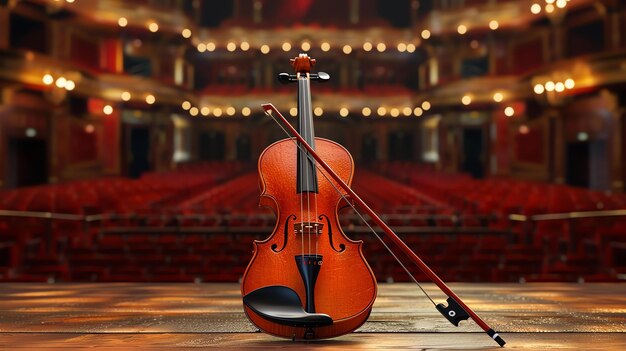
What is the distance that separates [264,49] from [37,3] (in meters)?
9.36

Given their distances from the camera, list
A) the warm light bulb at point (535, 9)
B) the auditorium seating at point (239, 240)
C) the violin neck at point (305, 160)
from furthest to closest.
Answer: the warm light bulb at point (535, 9) < the auditorium seating at point (239, 240) < the violin neck at point (305, 160)

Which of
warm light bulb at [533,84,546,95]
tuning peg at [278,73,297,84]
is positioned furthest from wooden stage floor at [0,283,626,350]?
warm light bulb at [533,84,546,95]

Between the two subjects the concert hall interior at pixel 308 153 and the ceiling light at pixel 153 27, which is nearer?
the concert hall interior at pixel 308 153

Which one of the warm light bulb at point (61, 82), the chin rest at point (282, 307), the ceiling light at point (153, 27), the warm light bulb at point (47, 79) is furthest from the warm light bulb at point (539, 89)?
the chin rest at point (282, 307)

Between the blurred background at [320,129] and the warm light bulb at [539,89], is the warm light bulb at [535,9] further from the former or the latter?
the warm light bulb at [539,89]

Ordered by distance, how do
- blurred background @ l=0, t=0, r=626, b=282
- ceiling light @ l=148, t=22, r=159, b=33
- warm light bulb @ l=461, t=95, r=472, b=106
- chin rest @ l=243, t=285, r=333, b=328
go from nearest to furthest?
1. chin rest @ l=243, t=285, r=333, b=328
2. blurred background @ l=0, t=0, r=626, b=282
3. warm light bulb @ l=461, t=95, r=472, b=106
4. ceiling light @ l=148, t=22, r=159, b=33

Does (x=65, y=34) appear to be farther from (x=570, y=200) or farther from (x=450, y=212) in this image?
(x=570, y=200)

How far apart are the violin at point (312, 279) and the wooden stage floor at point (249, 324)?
0.09 meters

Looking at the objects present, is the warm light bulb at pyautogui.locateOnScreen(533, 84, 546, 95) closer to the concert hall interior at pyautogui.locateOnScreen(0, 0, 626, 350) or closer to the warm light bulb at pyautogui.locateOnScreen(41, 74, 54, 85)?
the concert hall interior at pyautogui.locateOnScreen(0, 0, 626, 350)

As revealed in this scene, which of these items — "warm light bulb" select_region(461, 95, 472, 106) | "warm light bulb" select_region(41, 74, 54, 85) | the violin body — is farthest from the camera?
"warm light bulb" select_region(461, 95, 472, 106)

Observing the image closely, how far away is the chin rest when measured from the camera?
1977mm

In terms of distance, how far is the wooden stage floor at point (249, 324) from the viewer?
6.98 ft

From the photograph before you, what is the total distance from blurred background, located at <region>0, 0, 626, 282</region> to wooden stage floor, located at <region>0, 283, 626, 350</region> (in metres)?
2.57

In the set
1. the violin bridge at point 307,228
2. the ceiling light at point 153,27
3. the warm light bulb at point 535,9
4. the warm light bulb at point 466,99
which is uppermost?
the ceiling light at point 153,27
